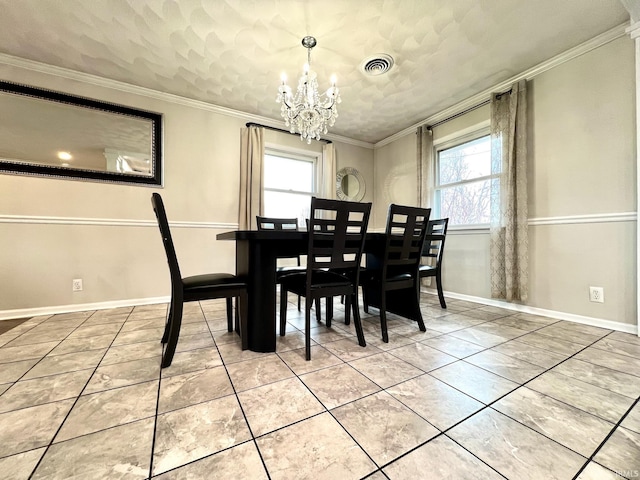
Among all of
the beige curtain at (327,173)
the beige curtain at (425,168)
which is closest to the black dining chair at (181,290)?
the beige curtain at (327,173)

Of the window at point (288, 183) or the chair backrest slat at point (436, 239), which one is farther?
the window at point (288, 183)

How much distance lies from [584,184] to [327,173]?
286 cm

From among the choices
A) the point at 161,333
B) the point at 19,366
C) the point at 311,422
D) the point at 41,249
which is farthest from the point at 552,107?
the point at 41,249

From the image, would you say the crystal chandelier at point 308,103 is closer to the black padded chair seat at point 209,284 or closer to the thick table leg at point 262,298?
the thick table leg at point 262,298

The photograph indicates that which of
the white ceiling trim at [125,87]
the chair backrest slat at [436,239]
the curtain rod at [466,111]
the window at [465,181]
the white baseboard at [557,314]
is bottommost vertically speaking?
the white baseboard at [557,314]

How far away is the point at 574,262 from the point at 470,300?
3.38ft

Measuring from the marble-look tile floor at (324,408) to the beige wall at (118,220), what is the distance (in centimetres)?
81

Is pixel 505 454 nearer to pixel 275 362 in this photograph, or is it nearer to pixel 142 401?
pixel 275 362

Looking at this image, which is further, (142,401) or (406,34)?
(406,34)

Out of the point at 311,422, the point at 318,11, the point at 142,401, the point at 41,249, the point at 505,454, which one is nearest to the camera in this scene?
the point at 505,454

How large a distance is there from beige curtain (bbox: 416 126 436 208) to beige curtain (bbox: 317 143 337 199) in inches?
49.9

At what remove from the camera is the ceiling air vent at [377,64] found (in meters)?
2.37

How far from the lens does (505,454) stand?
83 cm

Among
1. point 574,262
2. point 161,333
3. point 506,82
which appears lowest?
point 161,333
